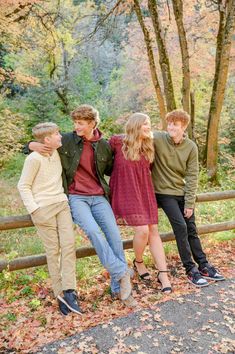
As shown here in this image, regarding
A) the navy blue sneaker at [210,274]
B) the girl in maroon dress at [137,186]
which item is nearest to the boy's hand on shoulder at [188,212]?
the girl in maroon dress at [137,186]

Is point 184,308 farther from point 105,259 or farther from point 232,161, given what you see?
point 232,161

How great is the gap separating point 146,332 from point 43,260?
4.58 ft

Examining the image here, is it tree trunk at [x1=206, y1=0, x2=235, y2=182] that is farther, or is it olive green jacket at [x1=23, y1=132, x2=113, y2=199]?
tree trunk at [x1=206, y1=0, x2=235, y2=182]

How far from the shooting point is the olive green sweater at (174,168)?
184 inches

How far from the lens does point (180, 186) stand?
4746mm

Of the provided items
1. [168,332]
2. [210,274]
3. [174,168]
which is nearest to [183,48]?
[174,168]

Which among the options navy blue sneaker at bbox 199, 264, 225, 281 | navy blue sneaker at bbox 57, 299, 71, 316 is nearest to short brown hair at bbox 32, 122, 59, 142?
navy blue sneaker at bbox 57, 299, 71, 316

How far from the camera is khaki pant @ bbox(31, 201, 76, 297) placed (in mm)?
3996

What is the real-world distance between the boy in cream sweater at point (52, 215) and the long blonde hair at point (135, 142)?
30.6 inches

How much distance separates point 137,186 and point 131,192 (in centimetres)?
10

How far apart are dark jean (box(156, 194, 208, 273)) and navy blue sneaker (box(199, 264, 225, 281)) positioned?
0.20ft

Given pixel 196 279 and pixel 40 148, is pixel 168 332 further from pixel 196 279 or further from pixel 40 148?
pixel 40 148

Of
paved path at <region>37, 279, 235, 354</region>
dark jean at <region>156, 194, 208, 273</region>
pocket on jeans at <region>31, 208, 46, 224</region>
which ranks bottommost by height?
paved path at <region>37, 279, 235, 354</region>

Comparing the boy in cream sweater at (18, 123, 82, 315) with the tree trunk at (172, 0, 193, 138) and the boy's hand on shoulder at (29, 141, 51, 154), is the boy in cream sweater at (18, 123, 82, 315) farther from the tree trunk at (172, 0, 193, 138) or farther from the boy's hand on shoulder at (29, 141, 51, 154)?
the tree trunk at (172, 0, 193, 138)
